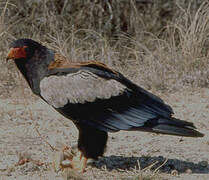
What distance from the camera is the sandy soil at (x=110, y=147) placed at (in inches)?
185

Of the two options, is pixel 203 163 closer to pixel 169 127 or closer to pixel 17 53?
pixel 169 127

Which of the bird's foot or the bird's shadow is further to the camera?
the bird's shadow

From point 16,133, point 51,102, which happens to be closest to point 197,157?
point 51,102

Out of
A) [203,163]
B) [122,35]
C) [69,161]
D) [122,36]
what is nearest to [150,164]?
[203,163]

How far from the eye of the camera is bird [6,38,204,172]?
15.2ft

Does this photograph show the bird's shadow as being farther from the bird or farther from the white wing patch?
the white wing patch

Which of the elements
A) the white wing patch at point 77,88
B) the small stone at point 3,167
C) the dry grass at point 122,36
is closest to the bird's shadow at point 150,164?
the white wing patch at point 77,88

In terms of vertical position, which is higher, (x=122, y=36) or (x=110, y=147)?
(x=110, y=147)

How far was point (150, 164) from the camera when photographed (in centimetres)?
503

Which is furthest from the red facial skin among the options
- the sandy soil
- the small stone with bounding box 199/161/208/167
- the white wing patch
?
the small stone with bounding box 199/161/208/167

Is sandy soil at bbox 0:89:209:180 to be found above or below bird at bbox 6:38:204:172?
below

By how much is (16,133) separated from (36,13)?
4.33 metres

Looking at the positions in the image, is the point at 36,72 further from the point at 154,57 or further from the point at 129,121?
the point at 154,57

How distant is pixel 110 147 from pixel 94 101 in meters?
1.05
